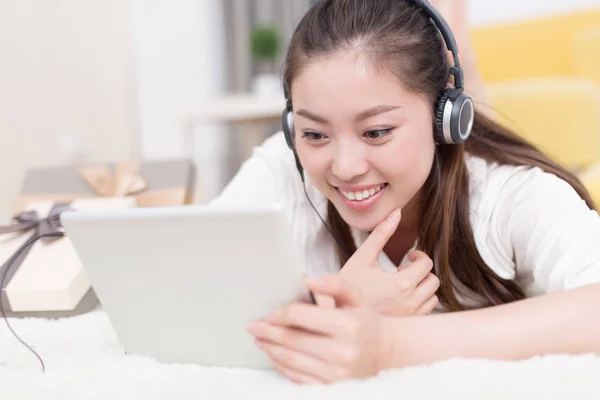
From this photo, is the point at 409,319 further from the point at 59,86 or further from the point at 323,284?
the point at 59,86

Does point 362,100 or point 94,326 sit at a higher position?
point 362,100

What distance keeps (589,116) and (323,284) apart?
5.97 feet

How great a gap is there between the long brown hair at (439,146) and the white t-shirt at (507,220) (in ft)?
0.07

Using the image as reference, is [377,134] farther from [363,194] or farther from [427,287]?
[427,287]

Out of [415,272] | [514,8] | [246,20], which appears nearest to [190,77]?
[246,20]

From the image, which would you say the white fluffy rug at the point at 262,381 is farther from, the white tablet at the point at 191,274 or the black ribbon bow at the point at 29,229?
the black ribbon bow at the point at 29,229

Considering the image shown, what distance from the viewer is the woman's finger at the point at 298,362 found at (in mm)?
587

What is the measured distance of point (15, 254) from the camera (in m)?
0.94

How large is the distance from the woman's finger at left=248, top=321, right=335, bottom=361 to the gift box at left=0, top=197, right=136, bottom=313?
1.29 feet

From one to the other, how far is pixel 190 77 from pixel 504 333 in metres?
2.93

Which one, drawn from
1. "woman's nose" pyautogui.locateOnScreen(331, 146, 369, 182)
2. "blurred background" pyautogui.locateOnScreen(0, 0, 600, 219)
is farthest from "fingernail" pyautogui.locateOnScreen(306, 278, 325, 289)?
"blurred background" pyautogui.locateOnScreen(0, 0, 600, 219)

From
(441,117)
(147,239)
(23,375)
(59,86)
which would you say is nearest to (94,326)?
(23,375)

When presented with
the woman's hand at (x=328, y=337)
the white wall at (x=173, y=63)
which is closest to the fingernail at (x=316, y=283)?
the woman's hand at (x=328, y=337)

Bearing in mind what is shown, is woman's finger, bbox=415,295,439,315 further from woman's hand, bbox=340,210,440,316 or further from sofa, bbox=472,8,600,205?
sofa, bbox=472,8,600,205
